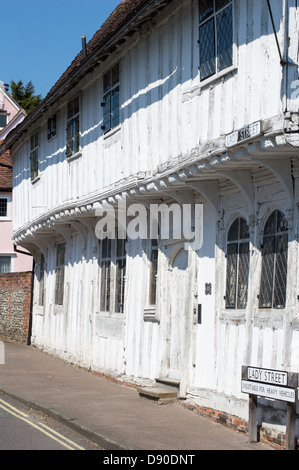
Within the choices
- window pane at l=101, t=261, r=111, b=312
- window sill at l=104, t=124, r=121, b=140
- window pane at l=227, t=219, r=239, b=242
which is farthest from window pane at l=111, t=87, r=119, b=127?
window pane at l=227, t=219, r=239, b=242

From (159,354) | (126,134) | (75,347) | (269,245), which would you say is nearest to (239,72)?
(269,245)

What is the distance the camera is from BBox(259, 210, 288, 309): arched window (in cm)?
952

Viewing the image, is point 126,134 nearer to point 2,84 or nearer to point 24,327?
point 24,327

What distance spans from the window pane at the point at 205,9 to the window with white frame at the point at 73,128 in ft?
20.8

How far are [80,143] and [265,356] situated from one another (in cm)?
844

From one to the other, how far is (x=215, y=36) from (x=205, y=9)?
1.99 feet

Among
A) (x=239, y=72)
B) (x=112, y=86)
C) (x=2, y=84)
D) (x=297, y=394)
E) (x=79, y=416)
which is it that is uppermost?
(x=2, y=84)

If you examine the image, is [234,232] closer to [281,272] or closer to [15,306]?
[281,272]

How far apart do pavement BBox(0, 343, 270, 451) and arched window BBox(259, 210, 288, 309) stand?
1.78m

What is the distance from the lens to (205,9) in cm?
1098

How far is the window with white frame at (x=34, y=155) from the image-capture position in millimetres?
20478

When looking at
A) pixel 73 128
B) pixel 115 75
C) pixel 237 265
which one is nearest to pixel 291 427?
pixel 237 265

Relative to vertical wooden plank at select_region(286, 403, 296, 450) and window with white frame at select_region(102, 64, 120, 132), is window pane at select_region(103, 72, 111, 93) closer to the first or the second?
window with white frame at select_region(102, 64, 120, 132)

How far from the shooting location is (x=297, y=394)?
845 cm
